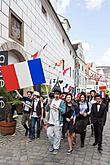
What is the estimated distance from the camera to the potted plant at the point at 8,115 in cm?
778

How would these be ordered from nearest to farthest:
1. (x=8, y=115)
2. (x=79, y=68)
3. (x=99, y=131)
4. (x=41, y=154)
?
(x=41, y=154), (x=99, y=131), (x=8, y=115), (x=79, y=68)

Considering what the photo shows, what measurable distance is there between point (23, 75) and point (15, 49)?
490cm

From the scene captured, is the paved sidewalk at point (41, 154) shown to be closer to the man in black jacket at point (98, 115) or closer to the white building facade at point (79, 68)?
the man in black jacket at point (98, 115)

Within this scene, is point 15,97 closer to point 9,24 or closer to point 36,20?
point 9,24

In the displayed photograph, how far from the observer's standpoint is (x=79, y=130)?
6.57 meters

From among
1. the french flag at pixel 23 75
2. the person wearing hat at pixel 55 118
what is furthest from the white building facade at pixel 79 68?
the person wearing hat at pixel 55 118

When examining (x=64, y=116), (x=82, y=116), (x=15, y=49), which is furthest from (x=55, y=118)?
(x=15, y=49)

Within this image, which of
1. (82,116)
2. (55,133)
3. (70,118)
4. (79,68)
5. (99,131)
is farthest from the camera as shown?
(79,68)

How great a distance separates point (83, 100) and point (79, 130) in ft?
2.95

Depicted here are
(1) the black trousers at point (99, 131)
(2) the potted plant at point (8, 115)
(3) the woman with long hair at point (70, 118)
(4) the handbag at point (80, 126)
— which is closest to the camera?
(3) the woman with long hair at point (70, 118)

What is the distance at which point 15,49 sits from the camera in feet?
36.6

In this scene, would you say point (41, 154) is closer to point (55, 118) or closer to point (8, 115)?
point (55, 118)

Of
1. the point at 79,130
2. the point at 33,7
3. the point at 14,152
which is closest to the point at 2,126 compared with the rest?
the point at 14,152

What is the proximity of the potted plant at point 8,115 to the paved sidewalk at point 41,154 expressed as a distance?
15.9 inches
